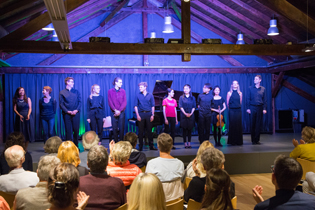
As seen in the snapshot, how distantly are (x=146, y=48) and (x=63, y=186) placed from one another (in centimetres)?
487

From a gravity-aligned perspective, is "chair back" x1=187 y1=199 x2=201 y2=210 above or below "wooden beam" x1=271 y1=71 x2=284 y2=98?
below

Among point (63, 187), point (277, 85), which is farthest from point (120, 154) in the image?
point (277, 85)

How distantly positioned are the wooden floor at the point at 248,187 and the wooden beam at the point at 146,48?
267 centimetres

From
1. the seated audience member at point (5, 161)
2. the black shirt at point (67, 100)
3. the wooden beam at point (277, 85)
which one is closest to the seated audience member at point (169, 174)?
the seated audience member at point (5, 161)

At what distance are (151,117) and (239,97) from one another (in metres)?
2.19

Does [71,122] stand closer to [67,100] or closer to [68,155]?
[67,100]

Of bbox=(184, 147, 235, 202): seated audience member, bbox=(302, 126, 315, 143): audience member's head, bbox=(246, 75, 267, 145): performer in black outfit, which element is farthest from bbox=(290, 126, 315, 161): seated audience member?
bbox=(246, 75, 267, 145): performer in black outfit

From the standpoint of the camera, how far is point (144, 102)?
6.31 metres

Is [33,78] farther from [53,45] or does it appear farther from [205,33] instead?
[205,33]

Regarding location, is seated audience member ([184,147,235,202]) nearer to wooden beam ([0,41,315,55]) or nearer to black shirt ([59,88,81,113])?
wooden beam ([0,41,315,55])

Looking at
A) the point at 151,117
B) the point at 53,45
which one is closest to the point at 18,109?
the point at 53,45

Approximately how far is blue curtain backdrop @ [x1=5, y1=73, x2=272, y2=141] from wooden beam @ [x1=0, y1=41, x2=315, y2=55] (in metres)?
3.44

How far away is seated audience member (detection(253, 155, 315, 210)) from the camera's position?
5.62ft

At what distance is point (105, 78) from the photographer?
379 inches
